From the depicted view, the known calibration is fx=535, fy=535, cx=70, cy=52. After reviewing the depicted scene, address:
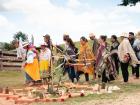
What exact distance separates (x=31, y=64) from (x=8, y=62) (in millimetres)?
13337

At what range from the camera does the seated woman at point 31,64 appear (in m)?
19.8

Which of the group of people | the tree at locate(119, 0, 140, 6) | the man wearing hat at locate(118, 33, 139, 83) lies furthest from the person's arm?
the tree at locate(119, 0, 140, 6)

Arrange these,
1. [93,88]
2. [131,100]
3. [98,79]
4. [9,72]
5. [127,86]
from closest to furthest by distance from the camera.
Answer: [131,100]
[93,88]
[127,86]
[98,79]
[9,72]

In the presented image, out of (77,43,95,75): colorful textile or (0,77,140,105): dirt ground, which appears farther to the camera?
(77,43,95,75): colorful textile

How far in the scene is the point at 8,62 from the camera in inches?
1299

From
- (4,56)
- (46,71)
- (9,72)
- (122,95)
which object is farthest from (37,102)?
(4,56)

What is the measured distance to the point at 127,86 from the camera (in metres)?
18.1

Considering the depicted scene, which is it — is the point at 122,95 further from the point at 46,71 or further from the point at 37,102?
the point at 46,71

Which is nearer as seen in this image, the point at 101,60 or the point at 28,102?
the point at 28,102

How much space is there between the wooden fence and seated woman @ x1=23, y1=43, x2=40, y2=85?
40.4 feet

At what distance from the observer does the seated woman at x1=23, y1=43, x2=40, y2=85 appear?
19.8m

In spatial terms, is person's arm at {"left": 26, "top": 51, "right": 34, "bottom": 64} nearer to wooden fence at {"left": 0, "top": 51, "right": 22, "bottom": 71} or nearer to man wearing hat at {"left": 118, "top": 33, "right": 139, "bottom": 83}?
man wearing hat at {"left": 118, "top": 33, "right": 139, "bottom": 83}

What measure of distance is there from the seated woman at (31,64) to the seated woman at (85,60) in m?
1.93

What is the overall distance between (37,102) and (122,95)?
2.41 metres
